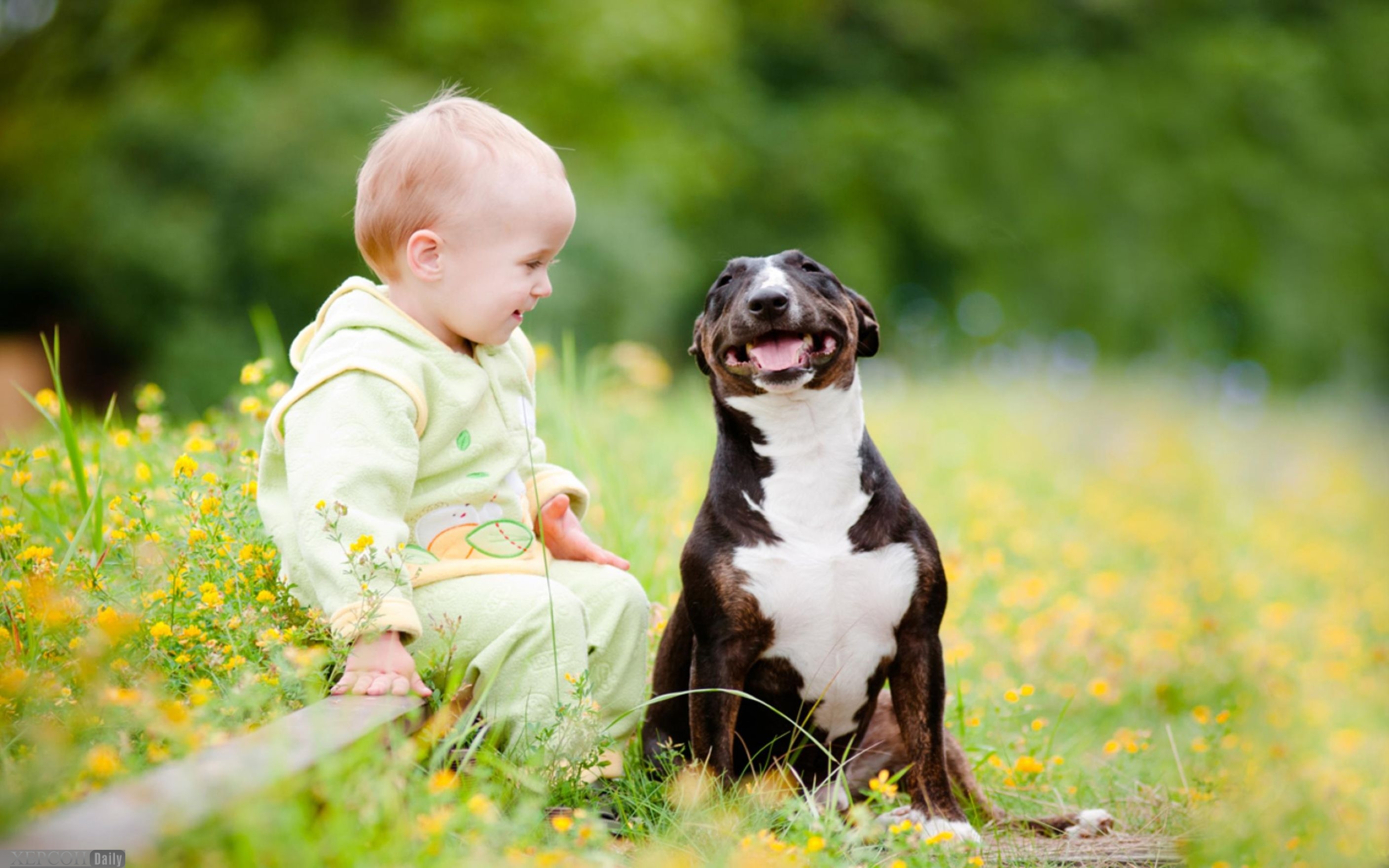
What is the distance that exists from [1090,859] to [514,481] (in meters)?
1.53

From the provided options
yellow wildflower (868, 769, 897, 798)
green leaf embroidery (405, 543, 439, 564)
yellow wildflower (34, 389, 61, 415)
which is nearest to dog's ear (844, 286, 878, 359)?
yellow wildflower (868, 769, 897, 798)

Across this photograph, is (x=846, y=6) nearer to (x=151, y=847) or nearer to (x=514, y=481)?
(x=514, y=481)

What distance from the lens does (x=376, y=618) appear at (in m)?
2.33

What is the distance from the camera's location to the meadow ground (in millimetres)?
2010

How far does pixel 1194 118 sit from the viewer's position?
1906 centimetres

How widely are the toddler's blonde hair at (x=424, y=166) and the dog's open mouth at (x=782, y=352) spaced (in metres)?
0.58

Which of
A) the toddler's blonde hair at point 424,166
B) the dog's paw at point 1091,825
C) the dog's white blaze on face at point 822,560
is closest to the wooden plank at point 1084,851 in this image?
the dog's paw at point 1091,825

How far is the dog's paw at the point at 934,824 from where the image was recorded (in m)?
2.62

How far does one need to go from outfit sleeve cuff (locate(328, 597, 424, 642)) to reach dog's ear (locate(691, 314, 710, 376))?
0.96m

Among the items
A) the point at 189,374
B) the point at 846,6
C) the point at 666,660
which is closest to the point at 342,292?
the point at 666,660

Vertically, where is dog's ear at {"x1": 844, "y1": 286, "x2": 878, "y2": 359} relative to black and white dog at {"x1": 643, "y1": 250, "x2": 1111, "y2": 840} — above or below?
above

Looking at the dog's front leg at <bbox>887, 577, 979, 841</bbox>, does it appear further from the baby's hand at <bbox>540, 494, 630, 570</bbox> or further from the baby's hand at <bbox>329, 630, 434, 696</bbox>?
the baby's hand at <bbox>329, 630, 434, 696</bbox>

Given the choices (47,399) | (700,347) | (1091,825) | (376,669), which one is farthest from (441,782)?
(47,399)

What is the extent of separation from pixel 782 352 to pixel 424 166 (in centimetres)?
87
